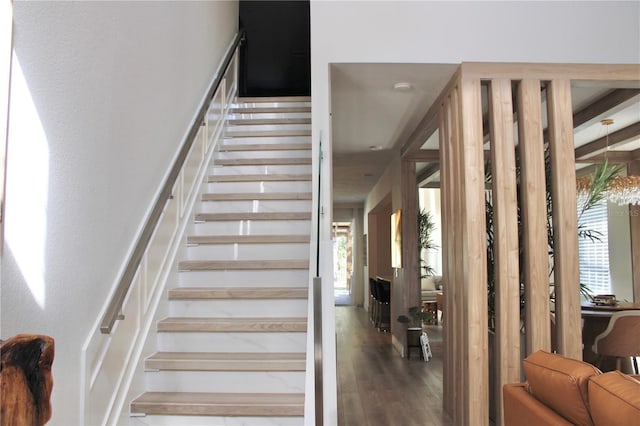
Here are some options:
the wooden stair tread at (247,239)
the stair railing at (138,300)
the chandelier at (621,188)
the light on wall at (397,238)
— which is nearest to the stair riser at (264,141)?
the stair railing at (138,300)

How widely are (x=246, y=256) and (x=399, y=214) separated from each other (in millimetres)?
3483

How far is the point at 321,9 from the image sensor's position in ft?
12.2

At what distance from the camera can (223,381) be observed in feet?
9.87

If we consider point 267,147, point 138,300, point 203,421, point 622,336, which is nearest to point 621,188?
point 622,336

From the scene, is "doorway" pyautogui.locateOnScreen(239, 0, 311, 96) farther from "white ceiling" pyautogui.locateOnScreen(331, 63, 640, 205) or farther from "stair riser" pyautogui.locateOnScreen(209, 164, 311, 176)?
"stair riser" pyautogui.locateOnScreen(209, 164, 311, 176)

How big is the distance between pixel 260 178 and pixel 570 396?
3.35 meters

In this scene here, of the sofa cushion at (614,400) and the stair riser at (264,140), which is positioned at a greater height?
the stair riser at (264,140)

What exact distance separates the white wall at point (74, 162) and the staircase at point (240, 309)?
74 cm

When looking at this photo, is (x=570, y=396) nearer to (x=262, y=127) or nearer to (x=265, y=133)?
(x=265, y=133)

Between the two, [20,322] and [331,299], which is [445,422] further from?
[20,322]

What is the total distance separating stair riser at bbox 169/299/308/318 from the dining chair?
2994 mm

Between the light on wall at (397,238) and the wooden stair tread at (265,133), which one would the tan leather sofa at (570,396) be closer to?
the wooden stair tread at (265,133)

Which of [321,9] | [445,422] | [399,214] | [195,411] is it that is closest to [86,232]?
[195,411]

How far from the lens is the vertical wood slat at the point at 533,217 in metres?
3.43
